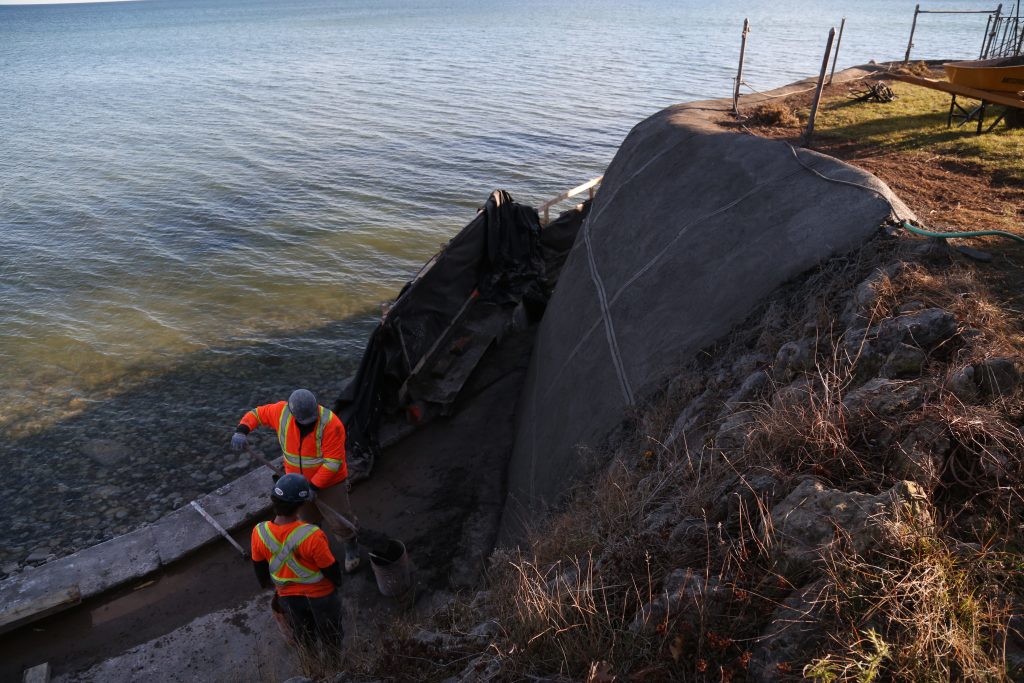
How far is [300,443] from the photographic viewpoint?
6965 mm

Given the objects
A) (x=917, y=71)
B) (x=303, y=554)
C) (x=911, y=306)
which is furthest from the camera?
(x=917, y=71)

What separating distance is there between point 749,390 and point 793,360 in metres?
0.38

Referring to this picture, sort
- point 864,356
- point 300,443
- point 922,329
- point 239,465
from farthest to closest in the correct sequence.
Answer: point 239,465, point 300,443, point 864,356, point 922,329

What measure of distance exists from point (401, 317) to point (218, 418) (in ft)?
13.4

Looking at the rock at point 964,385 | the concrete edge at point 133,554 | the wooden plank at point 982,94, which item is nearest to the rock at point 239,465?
the concrete edge at point 133,554

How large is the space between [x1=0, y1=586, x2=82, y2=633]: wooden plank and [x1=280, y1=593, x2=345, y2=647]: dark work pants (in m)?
2.83

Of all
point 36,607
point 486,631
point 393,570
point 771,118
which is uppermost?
point 771,118

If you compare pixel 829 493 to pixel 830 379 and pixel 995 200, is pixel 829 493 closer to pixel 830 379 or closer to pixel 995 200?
pixel 830 379

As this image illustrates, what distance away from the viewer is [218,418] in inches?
456

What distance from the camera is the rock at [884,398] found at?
4129 millimetres

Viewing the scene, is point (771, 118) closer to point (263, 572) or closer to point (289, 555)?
point (289, 555)

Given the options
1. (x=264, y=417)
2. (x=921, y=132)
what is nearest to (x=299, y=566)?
(x=264, y=417)

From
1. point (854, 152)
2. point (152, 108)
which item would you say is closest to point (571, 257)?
point (854, 152)

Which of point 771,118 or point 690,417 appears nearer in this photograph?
point 690,417
